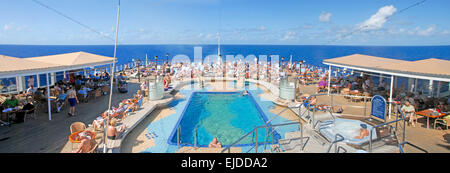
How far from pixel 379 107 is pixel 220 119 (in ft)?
14.9

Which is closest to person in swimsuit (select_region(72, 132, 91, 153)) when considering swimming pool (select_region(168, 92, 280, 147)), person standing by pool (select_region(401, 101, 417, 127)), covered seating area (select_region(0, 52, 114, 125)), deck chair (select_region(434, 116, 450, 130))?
swimming pool (select_region(168, 92, 280, 147))

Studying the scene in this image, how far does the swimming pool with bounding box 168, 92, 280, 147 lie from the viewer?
21.2 feet

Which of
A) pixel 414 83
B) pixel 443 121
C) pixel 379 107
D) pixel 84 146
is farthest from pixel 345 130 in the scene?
pixel 414 83

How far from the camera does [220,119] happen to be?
26.6ft

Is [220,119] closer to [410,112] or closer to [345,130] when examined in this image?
[345,130]

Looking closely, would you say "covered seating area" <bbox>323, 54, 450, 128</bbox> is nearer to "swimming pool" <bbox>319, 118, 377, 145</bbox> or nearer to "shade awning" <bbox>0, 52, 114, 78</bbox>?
"swimming pool" <bbox>319, 118, 377, 145</bbox>

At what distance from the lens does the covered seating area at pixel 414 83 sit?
619 centimetres

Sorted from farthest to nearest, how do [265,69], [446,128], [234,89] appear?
[265,69] → [234,89] → [446,128]

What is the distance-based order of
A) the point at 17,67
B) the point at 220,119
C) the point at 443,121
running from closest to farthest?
the point at 17,67
the point at 443,121
the point at 220,119

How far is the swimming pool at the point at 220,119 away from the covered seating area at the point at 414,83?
3663 millimetres

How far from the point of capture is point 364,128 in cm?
461
